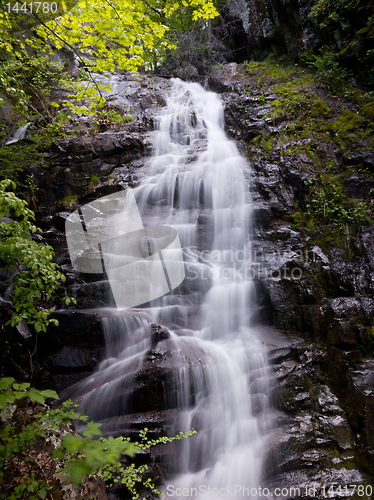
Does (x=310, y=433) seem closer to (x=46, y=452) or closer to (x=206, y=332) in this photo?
(x=206, y=332)

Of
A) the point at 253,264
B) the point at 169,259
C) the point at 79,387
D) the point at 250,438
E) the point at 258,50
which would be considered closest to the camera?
the point at 250,438

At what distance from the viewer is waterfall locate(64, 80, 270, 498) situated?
12.6 feet

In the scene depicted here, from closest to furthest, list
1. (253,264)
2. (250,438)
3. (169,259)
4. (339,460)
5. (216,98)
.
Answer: (339,460), (250,438), (253,264), (169,259), (216,98)

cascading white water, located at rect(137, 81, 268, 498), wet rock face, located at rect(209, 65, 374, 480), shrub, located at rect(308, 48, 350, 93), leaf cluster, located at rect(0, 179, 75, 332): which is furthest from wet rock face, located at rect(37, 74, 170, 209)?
shrub, located at rect(308, 48, 350, 93)

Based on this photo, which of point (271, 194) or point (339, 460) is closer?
point (339, 460)

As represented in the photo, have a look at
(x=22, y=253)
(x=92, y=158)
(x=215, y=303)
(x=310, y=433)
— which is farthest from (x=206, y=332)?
(x=92, y=158)

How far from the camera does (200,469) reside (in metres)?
3.75

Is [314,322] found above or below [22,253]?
below

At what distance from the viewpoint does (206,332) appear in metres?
5.30

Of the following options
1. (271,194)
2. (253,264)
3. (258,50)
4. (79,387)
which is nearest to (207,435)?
(79,387)

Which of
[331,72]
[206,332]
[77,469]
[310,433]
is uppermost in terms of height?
[331,72]

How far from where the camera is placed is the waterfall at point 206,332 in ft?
12.6

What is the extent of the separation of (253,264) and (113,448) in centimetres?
468

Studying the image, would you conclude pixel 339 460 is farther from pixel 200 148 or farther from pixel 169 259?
pixel 200 148
